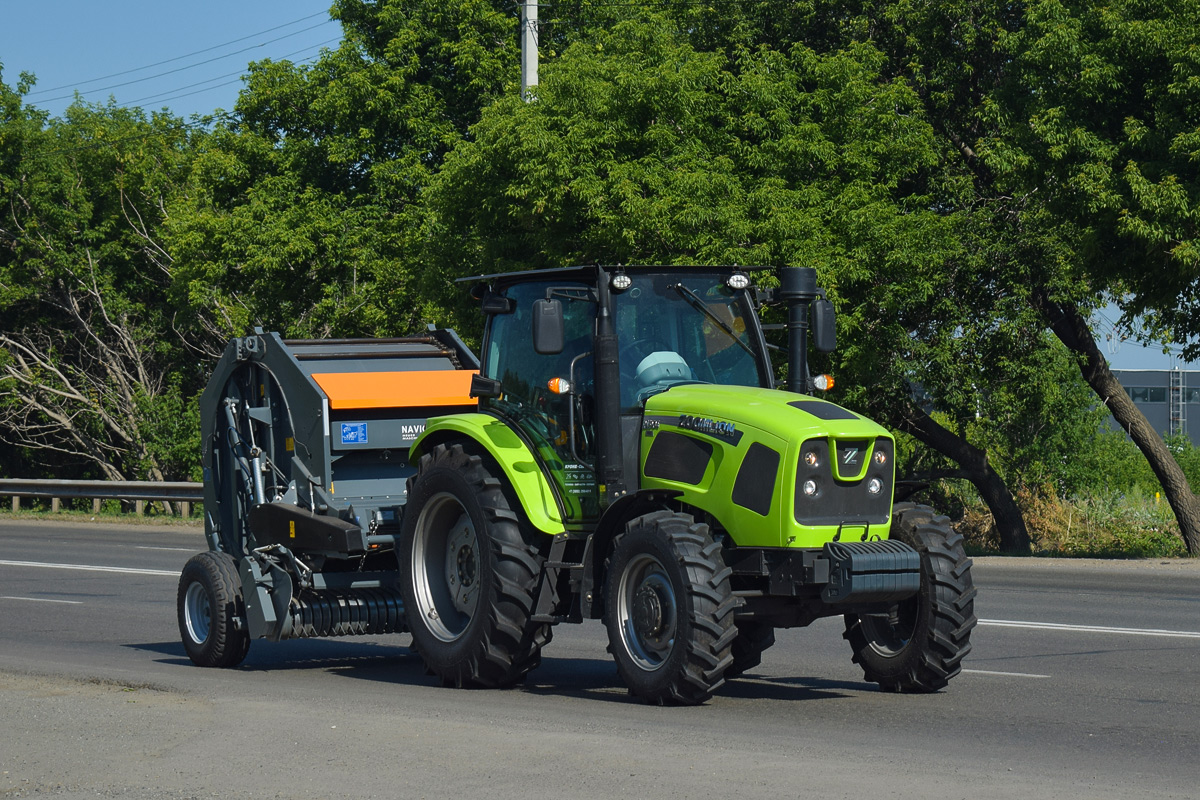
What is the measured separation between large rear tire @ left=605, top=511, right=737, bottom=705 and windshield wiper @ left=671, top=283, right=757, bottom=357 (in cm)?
157

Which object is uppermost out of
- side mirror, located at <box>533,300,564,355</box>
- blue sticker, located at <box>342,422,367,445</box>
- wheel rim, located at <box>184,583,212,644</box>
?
side mirror, located at <box>533,300,564,355</box>

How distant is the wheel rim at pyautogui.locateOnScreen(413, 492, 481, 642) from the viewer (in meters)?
9.80

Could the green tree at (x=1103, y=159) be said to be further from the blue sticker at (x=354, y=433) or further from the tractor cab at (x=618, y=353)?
the blue sticker at (x=354, y=433)

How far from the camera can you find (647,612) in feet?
27.6

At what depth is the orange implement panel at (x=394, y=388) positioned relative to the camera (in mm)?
10906

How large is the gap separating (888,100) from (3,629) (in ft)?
56.8

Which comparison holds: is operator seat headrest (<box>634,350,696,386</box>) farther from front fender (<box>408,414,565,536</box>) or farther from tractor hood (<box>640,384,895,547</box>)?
Answer: front fender (<box>408,414,565,536</box>)

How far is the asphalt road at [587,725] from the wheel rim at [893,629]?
330mm

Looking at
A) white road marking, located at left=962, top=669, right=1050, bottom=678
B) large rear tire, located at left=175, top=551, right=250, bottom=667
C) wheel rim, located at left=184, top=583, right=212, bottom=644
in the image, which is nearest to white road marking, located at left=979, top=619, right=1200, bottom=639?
white road marking, located at left=962, top=669, right=1050, bottom=678

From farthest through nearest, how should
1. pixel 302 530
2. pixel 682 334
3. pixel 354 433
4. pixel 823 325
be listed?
pixel 354 433 < pixel 302 530 < pixel 682 334 < pixel 823 325

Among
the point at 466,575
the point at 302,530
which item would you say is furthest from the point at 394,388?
the point at 466,575

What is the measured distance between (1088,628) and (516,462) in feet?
20.1

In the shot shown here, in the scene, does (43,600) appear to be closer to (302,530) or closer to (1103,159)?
(302,530)

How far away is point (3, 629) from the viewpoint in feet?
44.2
